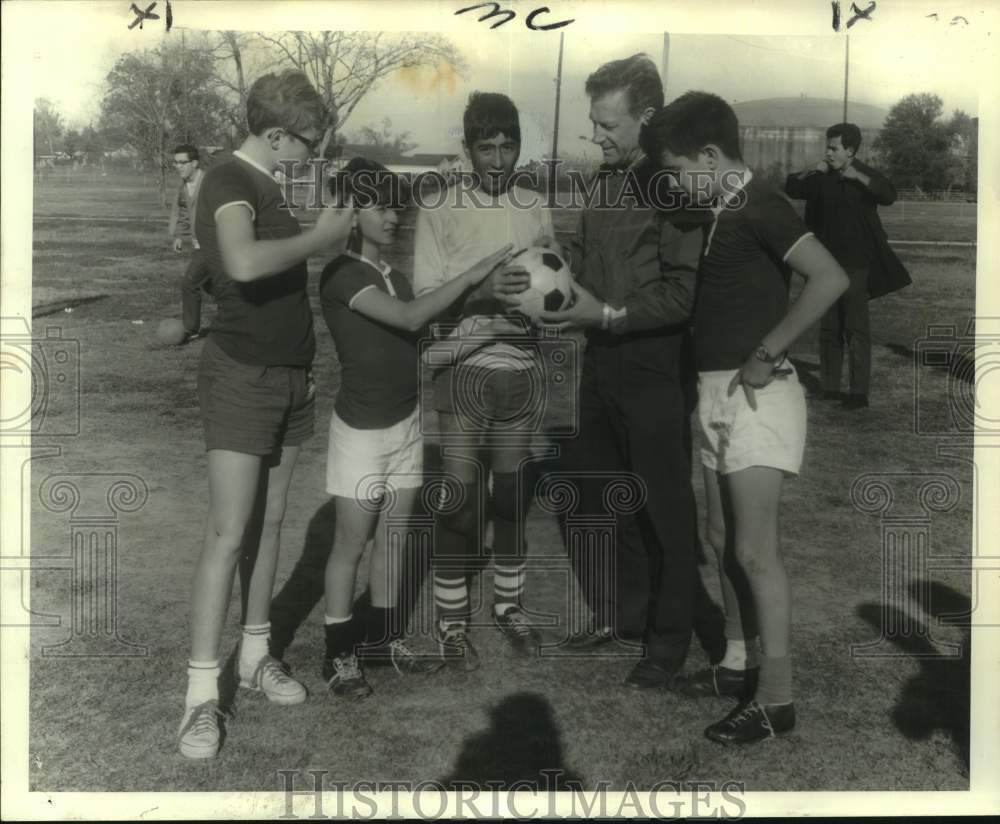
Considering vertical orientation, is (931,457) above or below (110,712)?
Result: above

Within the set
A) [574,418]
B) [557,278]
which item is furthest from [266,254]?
[574,418]

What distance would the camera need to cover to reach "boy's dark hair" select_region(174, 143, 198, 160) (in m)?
3.63

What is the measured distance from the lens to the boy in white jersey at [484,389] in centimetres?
365

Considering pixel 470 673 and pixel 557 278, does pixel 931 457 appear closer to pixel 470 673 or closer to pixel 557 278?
pixel 557 278

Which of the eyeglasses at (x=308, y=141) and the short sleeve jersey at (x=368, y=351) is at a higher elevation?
the eyeglasses at (x=308, y=141)

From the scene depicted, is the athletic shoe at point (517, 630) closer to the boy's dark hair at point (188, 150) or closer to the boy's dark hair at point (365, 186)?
the boy's dark hair at point (365, 186)

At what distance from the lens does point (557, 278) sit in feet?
11.5

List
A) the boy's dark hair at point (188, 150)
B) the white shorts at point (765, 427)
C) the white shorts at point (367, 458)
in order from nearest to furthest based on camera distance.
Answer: the white shorts at point (765, 427)
the white shorts at point (367, 458)
the boy's dark hair at point (188, 150)

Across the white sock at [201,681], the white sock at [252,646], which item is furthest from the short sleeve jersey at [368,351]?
the white sock at [201,681]

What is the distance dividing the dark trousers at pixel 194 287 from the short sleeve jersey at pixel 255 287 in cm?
11

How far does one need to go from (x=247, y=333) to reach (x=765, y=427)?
149 cm

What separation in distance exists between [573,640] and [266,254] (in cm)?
166

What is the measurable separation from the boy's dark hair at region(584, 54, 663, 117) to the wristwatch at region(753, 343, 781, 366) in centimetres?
87

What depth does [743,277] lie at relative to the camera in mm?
3379
